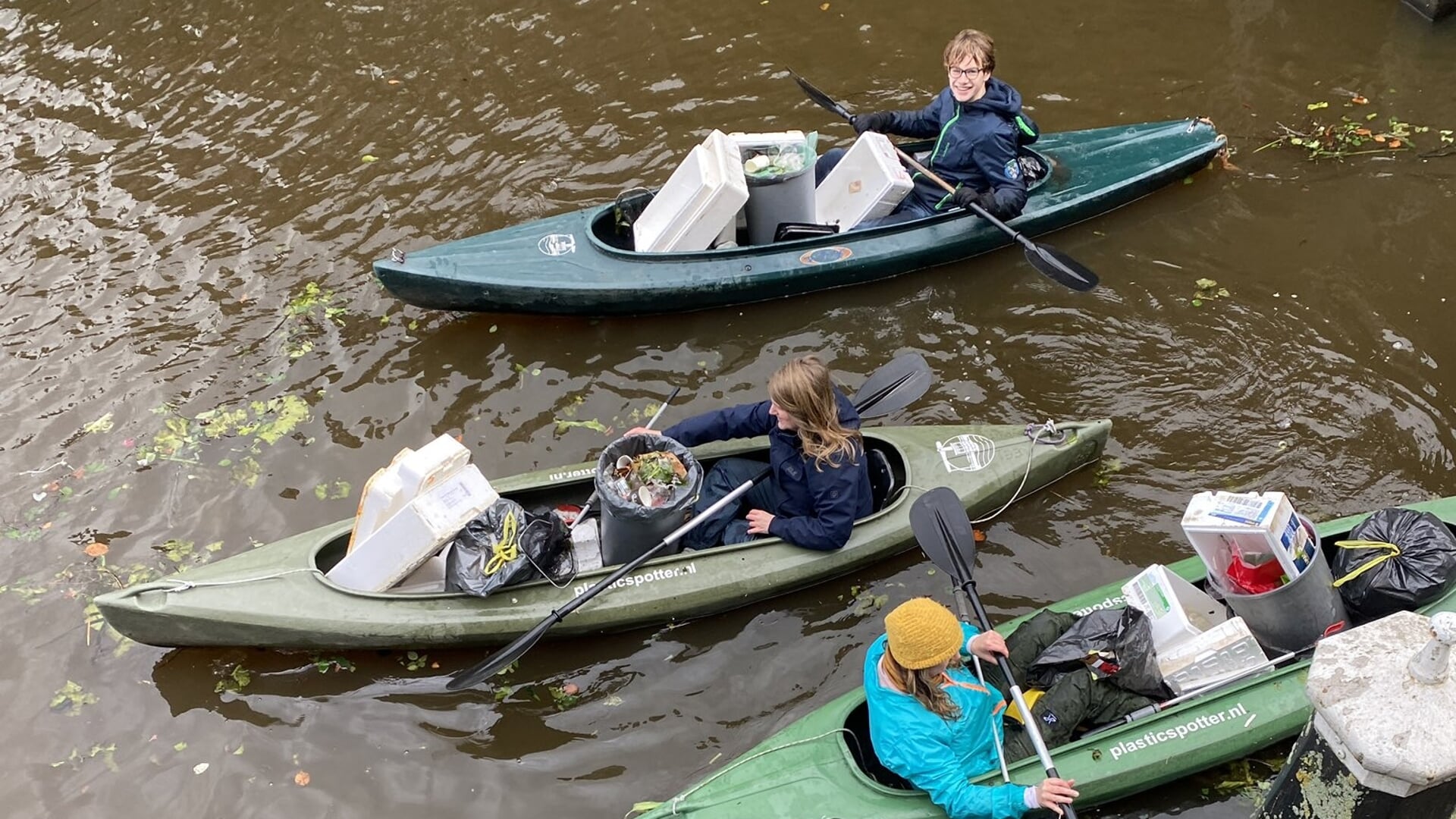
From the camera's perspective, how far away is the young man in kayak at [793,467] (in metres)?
5.30

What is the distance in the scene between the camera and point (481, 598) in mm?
5613

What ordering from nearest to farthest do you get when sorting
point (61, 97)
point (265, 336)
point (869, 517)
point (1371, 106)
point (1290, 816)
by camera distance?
1. point (1290, 816)
2. point (869, 517)
3. point (265, 336)
4. point (1371, 106)
5. point (61, 97)

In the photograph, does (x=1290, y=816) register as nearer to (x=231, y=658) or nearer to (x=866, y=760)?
(x=866, y=760)

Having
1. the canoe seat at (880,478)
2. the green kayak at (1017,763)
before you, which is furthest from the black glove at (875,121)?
the green kayak at (1017,763)

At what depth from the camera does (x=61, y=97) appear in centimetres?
1082

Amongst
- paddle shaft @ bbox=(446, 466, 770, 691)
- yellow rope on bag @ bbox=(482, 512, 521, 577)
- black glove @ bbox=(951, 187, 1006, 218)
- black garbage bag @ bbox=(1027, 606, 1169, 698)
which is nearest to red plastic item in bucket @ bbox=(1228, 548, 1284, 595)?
black garbage bag @ bbox=(1027, 606, 1169, 698)

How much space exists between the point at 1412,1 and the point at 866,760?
9.66 m

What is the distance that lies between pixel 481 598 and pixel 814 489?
6.24ft

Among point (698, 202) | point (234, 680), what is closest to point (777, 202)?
point (698, 202)

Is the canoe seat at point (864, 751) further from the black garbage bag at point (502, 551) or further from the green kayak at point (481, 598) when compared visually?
the black garbage bag at point (502, 551)

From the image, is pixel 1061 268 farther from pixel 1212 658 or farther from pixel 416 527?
pixel 416 527

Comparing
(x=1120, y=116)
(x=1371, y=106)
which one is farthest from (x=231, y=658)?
(x=1371, y=106)

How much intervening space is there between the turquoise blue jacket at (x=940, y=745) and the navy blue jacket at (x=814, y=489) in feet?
3.93

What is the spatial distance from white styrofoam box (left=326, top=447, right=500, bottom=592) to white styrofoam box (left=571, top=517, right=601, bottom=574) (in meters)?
0.65
